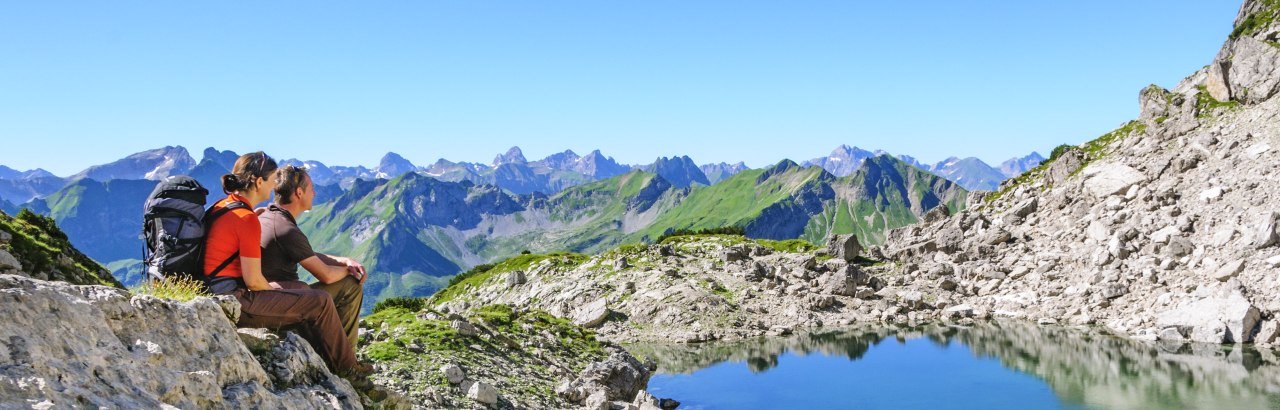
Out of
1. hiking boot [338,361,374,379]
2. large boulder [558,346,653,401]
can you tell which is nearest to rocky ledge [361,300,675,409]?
large boulder [558,346,653,401]

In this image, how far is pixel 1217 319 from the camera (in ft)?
156

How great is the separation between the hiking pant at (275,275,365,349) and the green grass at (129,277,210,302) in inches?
74.1

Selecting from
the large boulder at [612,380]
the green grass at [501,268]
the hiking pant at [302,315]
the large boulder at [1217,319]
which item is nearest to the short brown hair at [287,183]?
the hiking pant at [302,315]

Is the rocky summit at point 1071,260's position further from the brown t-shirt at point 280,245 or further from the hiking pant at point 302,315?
the brown t-shirt at point 280,245

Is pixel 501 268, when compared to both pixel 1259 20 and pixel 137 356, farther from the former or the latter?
pixel 137 356

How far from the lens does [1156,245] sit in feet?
190

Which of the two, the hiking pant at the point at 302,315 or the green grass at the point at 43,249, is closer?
the hiking pant at the point at 302,315

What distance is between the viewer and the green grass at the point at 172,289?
11.6 m

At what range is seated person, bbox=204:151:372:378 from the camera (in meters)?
12.8

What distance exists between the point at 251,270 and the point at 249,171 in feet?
6.12

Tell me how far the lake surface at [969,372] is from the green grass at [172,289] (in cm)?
3131

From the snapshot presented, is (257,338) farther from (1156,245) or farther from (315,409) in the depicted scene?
(1156,245)

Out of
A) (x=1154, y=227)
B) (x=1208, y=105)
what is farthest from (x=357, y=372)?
(x=1208, y=105)

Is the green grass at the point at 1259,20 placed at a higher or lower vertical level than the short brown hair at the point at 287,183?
higher
